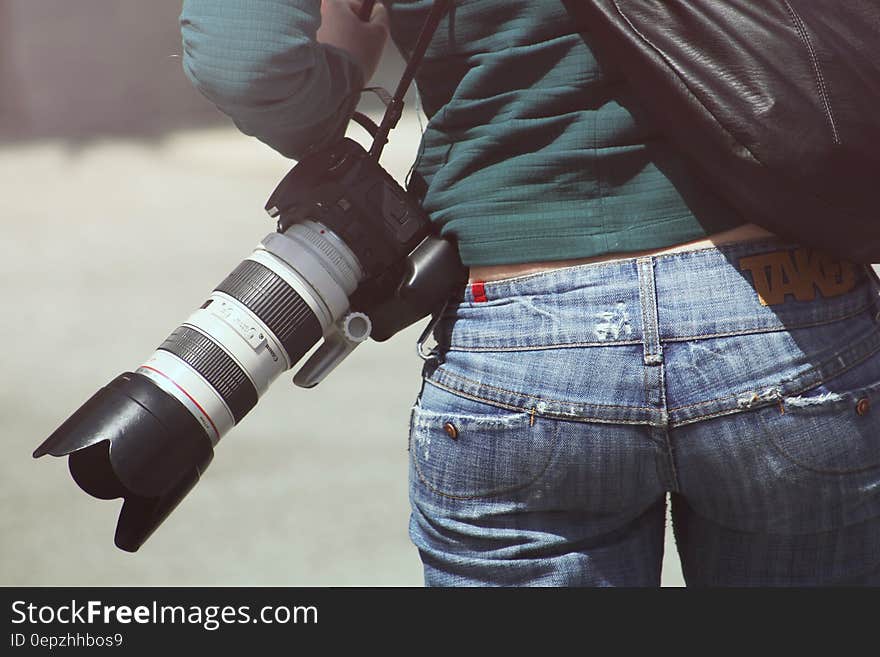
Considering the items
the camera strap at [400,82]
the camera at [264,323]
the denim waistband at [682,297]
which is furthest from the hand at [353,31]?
the denim waistband at [682,297]

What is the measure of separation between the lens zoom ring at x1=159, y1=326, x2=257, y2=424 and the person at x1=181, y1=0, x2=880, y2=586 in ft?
0.76

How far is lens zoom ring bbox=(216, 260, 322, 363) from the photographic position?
1.35m

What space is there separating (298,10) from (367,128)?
30 cm

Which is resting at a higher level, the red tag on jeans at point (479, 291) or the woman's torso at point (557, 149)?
the woman's torso at point (557, 149)

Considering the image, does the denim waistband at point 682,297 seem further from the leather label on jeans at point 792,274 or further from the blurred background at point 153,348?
the blurred background at point 153,348

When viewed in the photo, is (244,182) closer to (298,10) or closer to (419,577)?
(419,577)

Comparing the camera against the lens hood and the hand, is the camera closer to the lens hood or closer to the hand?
the lens hood

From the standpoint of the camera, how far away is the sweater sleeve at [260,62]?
120cm

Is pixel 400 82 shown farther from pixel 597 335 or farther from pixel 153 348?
pixel 153 348

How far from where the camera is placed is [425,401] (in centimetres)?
131

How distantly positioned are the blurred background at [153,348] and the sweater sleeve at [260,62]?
220 millimetres

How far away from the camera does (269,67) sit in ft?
3.97

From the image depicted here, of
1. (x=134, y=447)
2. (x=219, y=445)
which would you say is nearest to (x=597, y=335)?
(x=134, y=447)

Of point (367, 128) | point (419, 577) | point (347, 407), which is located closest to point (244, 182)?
point (347, 407)
